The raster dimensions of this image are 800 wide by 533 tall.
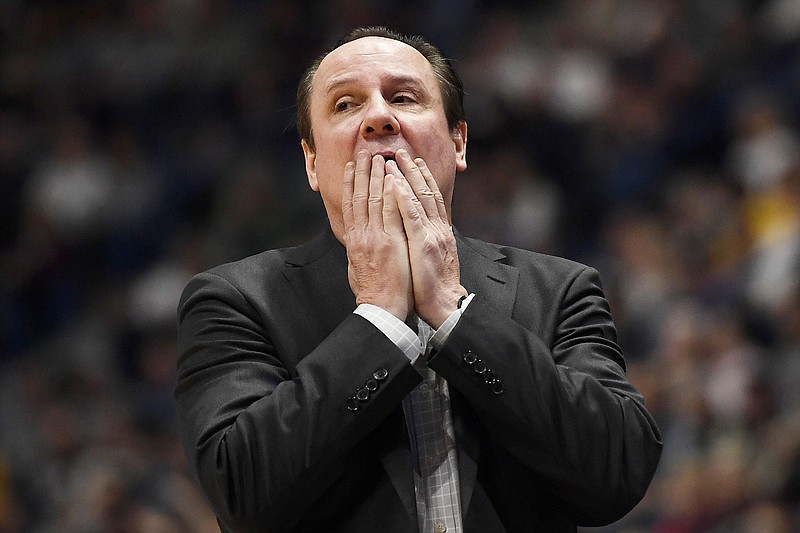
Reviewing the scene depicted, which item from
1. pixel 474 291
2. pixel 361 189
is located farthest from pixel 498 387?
pixel 361 189

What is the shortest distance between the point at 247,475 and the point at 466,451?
37 centimetres

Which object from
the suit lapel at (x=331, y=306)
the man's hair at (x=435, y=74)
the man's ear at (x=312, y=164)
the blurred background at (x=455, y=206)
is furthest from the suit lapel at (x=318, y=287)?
the blurred background at (x=455, y=206)

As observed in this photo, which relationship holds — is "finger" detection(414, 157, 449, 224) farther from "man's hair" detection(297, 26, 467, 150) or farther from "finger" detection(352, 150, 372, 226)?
"man's hair" detection(297, 26, 467, 150)

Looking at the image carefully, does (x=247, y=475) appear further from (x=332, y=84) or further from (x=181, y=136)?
(x=181, y=136)

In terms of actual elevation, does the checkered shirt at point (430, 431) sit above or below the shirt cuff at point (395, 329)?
below

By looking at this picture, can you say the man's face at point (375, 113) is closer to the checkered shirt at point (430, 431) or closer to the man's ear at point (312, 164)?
the man's ear at point (312, 164)

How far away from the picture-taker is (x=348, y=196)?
80.4 inches

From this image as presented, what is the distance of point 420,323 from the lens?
212 centimetres

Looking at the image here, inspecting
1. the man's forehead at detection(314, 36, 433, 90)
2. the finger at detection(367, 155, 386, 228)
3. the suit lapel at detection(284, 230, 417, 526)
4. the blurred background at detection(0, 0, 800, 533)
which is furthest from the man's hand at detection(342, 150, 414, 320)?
the blurred background at detection(0, 0, 800, 533)

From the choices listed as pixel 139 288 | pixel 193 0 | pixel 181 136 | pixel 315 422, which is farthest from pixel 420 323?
pixel 193 0

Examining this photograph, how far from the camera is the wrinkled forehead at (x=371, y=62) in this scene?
7.12 feet

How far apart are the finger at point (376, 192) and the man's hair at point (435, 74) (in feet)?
0.87

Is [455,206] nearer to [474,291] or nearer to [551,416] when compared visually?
[474,291]

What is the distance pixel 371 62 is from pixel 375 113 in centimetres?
15
